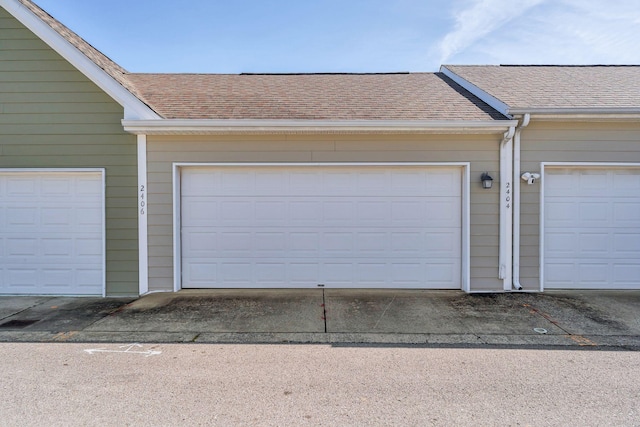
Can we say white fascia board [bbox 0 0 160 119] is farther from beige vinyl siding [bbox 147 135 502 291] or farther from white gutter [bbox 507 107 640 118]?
white gutter [bbox 507 107 640 118]

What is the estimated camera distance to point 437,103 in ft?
20.3

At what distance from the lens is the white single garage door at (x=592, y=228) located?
5.62m

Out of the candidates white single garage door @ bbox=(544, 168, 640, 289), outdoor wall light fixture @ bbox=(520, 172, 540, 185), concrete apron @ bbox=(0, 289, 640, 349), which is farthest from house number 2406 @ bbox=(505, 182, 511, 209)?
concrete apron @ bbox=(0, 289, 640, 349)

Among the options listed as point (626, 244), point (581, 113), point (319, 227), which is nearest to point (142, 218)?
point (319, 227)

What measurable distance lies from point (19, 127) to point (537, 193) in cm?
889

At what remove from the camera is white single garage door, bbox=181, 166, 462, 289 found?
5.69 metres

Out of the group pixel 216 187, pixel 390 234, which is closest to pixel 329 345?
pixel 390 234

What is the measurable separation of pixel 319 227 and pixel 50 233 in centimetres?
460

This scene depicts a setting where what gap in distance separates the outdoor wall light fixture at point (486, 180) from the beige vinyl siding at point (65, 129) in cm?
592

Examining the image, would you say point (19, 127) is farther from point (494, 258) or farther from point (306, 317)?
point (494, 258)

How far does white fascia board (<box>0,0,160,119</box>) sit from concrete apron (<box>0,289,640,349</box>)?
3.21 meters

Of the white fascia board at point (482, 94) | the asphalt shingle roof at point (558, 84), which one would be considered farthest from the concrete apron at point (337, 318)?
the asphalt shingle roof at point (558, 84)

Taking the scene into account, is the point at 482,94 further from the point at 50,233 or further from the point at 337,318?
the point at 50,233

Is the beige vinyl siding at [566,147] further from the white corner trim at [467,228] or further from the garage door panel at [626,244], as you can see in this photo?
the garage door panel at [626,244]
